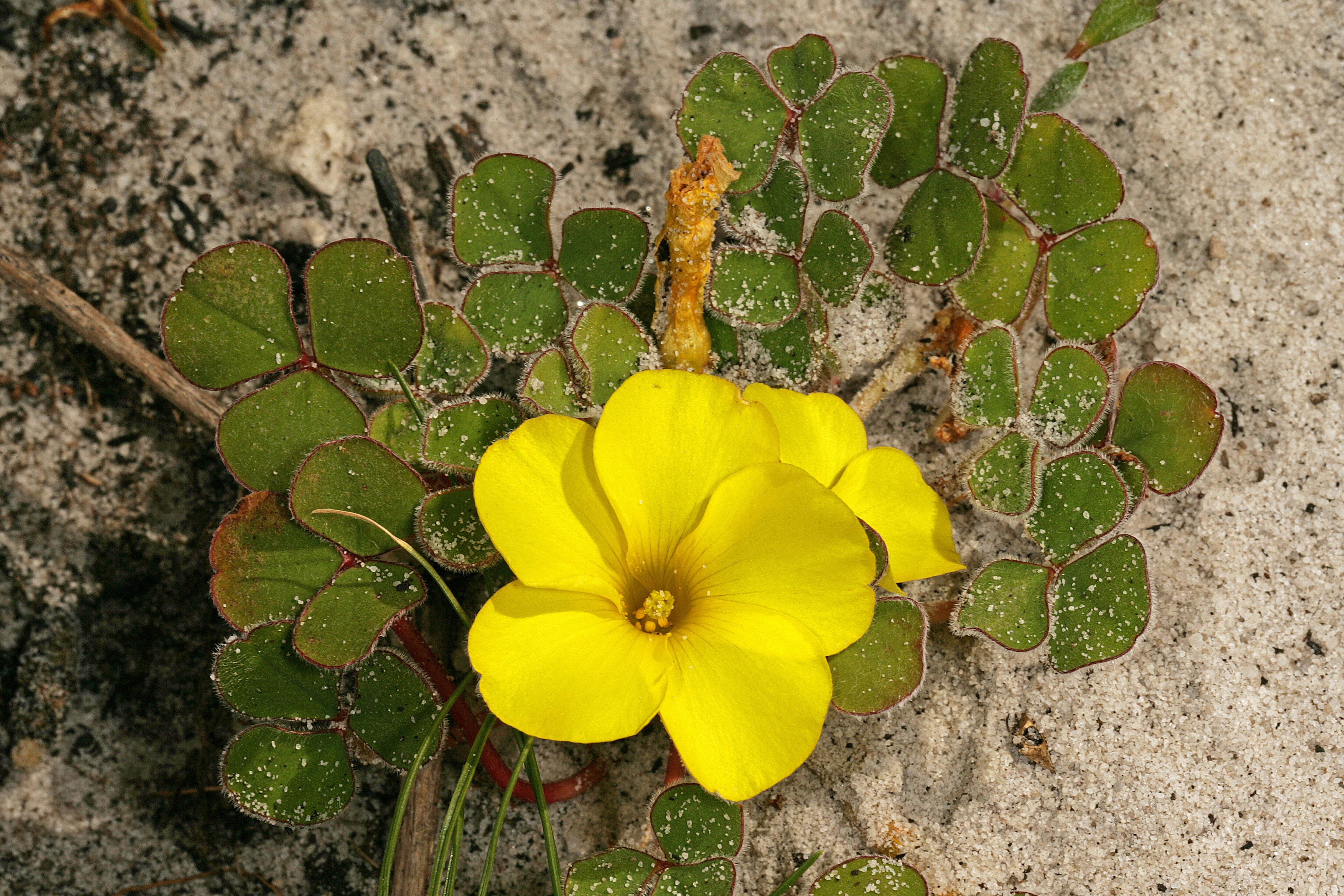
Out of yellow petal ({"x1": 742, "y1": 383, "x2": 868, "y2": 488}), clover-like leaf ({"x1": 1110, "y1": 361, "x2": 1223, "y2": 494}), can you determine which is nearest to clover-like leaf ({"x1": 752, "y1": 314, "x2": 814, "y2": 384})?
yellow petal ({"x1": 742, "y1": 383, "x2": 868, "y2": 488})

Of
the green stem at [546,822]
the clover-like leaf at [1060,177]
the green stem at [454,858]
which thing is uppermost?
the clover-like leaf at [1060,177]

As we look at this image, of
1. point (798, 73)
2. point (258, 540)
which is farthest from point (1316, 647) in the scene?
point (258, 540)

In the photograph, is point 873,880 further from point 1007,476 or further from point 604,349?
point 604,349

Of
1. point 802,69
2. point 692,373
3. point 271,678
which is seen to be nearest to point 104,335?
point 271,678

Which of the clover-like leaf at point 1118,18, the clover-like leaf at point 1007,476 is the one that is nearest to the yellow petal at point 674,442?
the clover-like leaf at point 1007,476

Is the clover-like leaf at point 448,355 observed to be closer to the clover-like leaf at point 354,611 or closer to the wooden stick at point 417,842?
the clover-like leaf at point 354,611

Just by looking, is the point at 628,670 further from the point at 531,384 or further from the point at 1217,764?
the point at 1217,764
